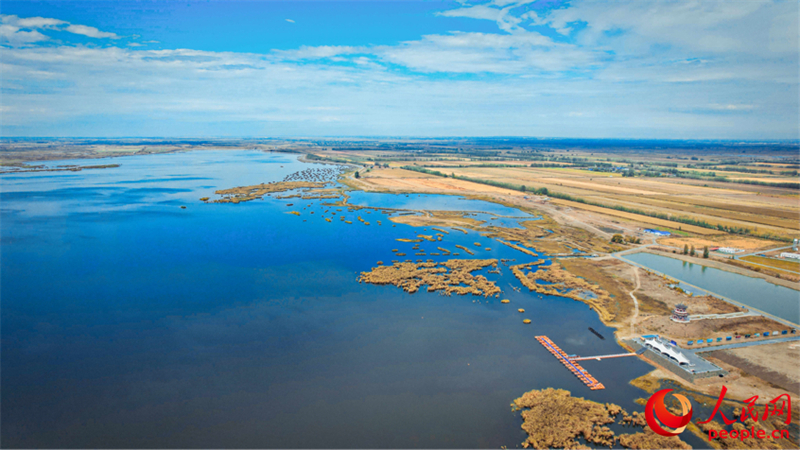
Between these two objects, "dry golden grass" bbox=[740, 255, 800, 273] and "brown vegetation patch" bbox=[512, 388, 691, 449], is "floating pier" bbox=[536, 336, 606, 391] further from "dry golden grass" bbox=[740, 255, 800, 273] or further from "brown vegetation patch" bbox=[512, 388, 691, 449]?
"dry golden grass" bbox=[740, 255, 800, 273]

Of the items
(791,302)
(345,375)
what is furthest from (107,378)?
(791,302)

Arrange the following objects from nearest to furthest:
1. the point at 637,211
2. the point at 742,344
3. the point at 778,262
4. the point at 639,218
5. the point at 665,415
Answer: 1. the point at 665,415
2. the point at 742,344
3. the point at 778,262
4. the point at 639,218
5. the point at 637,211

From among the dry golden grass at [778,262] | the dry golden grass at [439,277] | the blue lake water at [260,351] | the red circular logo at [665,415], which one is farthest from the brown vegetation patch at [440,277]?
the dry golden grass at [778,262]

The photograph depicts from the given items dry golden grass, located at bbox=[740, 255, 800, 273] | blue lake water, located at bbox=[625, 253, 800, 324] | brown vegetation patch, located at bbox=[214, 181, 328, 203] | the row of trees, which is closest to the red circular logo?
blue lake water, located at bbox=[625, 253, 800, 324]

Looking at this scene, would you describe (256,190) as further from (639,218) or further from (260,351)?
(639,218)

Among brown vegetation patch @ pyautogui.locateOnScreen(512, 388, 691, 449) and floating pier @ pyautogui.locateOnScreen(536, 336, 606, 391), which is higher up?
floating pier @ pyautogui.locateOnScreen(536, 336, 606, 391)

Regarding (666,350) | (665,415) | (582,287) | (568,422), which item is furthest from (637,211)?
(568,422)
